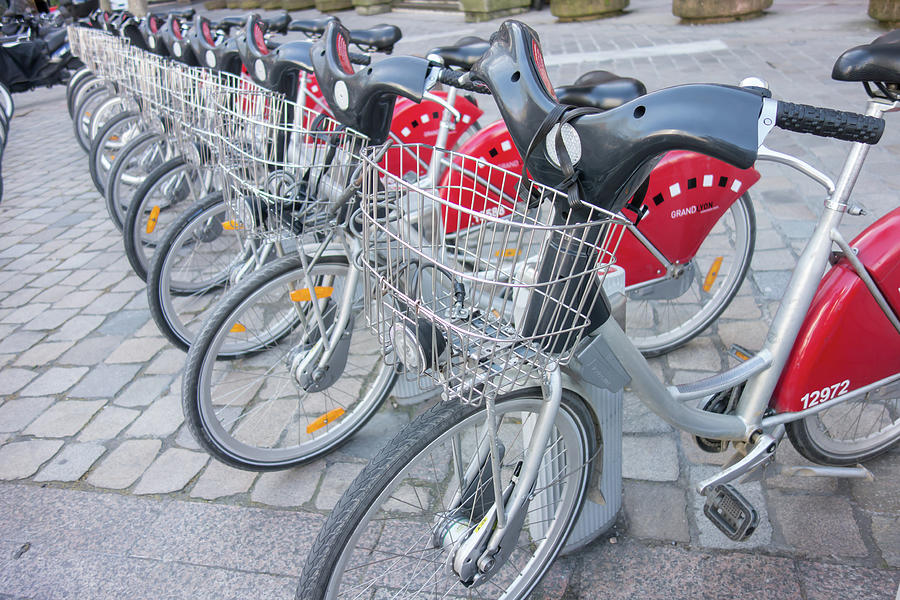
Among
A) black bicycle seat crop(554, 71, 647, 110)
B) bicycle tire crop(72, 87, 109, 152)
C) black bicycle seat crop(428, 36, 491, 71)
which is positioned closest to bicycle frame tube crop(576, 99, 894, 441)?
black bicycle seat crop(554, 71, 647, 110)

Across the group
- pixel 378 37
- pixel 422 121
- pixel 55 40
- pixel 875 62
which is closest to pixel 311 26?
pixel 378 37

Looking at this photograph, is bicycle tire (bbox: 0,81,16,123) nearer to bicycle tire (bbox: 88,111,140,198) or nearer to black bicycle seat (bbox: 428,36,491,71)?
bicycle tire (bbox: 88,111,140,198)

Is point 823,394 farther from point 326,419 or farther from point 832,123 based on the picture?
point 326,419

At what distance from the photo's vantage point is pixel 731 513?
1912 mm

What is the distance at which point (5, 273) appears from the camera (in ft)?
15.1

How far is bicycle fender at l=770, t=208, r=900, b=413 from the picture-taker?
1803 mm

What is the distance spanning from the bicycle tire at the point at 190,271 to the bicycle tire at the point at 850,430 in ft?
6.90

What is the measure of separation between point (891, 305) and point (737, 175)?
2.76 feet

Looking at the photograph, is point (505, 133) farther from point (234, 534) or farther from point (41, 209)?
point (41, 209)

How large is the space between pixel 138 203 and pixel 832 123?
3.29 meters

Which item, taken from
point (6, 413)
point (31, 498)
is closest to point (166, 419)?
point (31, 498)

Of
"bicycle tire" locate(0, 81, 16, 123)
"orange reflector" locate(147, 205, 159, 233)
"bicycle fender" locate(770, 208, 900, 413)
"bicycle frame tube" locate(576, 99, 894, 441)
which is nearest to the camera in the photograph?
"bicycle frame tube" locate(576, 99, 894, 441)

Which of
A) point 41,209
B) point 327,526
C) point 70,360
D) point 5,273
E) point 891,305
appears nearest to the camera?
point 327,526

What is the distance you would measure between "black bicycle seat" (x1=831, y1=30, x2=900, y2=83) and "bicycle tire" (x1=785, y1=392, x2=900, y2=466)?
0.97 meters
